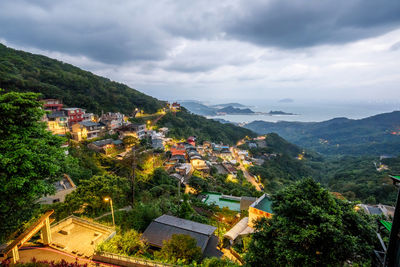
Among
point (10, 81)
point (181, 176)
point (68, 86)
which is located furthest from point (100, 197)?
point (68, 86)

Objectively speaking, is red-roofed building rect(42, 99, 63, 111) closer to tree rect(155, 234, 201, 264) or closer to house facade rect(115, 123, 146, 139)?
house facade rect(115, 123, 146, 139)

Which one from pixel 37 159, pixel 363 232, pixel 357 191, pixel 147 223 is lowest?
pixel 357 191

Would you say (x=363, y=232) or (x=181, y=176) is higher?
(x=363, y=232)

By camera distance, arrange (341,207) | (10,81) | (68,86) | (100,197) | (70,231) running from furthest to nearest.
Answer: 1. (68,86)
2. (10,81)
3. (100,197)
4. (70,231)
5. (341,207)

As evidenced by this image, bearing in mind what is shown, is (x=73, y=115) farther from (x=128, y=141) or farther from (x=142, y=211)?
(x=142, y=211)

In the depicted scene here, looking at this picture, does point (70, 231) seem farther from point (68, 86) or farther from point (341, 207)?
point (68, 86)

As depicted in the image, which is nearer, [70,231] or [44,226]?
[44,226]
